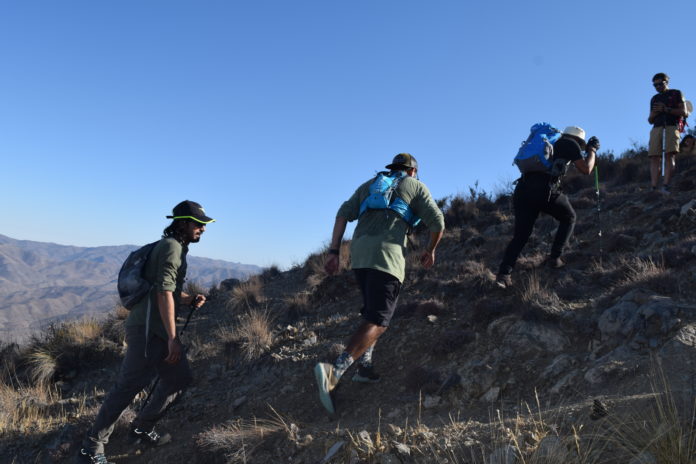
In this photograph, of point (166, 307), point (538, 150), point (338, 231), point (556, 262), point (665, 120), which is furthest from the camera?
point (665, 120)

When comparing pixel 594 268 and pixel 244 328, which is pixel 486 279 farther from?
pixel 244 328

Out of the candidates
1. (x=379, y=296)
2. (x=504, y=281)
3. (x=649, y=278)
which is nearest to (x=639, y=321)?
(x=649, y=278)

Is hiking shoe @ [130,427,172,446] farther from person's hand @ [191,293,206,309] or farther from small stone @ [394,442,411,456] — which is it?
small stone @ [394,442,411,456]

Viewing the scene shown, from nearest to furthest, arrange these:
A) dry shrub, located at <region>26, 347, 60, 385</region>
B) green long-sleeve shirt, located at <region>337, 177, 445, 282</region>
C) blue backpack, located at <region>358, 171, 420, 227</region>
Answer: green long-sleeve shirt, located at <region>337, 177, 445, 282</region>
blue backpack, located at <region>358, 171, 420, 227</region>
dry shrub, located at <region>26, 347, 60, 385</region>

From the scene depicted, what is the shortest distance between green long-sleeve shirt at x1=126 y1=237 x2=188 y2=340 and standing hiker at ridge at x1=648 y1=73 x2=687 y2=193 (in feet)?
26.7

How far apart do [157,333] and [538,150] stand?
13.9 ft

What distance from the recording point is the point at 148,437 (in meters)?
4.50

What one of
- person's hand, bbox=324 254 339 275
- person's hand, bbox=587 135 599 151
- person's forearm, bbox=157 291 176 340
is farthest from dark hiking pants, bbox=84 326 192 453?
person's hand, bbox=587 135 599 151

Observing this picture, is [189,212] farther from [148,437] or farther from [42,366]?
[42,366]

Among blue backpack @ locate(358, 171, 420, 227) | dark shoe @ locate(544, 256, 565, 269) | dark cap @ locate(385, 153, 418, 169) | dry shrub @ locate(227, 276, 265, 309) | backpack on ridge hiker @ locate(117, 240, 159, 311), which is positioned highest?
dark cap @ locate(385, 153, 418, 169)

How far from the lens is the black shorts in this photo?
377cm

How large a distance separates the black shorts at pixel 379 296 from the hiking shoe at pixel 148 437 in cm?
244

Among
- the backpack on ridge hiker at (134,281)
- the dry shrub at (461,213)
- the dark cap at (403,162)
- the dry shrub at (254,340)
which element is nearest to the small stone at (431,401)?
the dark cap at (403,162)

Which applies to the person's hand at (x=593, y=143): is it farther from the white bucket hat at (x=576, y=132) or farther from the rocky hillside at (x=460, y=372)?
the rocky hillside at (x=460, y=372)
